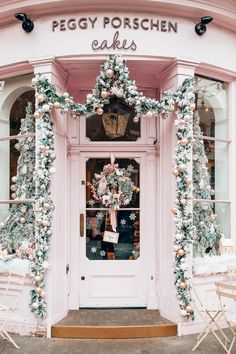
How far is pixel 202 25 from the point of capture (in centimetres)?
609

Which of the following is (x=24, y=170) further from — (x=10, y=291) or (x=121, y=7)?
(x=121, y=7)

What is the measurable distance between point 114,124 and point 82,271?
234 centimetres

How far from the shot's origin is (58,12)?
5988mm

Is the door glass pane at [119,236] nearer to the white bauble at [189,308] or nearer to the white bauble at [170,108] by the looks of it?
the white bauble at [189,308]

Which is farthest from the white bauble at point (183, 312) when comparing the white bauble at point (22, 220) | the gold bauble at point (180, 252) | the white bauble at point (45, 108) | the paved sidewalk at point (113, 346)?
the white bauble at point (45, 108)

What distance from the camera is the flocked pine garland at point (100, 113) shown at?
230 inches

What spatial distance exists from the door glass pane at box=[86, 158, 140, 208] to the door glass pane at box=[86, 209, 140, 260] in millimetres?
111

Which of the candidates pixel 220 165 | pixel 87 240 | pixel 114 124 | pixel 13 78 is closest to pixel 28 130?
pixel 13 78

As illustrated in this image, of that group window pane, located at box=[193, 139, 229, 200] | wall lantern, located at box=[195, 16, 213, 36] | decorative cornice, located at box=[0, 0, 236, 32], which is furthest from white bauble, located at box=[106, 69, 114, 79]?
window pane, located at box=[193, 139, 229, 200]

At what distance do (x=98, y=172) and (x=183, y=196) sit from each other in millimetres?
1535

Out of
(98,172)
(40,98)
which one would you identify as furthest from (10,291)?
(40,98)

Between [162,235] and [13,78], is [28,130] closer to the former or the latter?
[13,78]

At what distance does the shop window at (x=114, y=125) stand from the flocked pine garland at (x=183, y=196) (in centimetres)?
100

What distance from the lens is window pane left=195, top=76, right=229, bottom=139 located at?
6.64 meters
